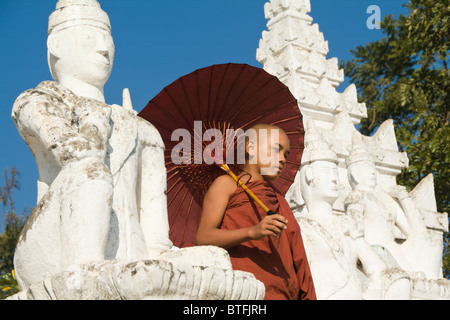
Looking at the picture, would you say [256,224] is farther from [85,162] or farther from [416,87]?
[416,87]

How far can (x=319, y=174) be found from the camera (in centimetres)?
797

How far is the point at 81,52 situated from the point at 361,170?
15.9 ft

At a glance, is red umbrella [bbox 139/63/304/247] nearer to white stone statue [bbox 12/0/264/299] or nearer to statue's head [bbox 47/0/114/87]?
white stone statue [bbox 12/0/264/299]

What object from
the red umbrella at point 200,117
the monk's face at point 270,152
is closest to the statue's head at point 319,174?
the red umbrella at point 200,117

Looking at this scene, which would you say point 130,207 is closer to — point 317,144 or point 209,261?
point 209,261

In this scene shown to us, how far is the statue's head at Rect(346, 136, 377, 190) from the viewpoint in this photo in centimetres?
952

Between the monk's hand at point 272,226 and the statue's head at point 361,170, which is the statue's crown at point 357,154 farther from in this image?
the monk's hand at point 272,226

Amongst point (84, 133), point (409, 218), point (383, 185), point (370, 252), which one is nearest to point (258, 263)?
point (84, 133)

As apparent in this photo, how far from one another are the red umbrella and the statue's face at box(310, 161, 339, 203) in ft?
5.24

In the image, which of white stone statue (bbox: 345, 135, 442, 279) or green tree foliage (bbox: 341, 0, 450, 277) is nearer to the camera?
white stone statue (bbox: 345, 135, 442, 279)

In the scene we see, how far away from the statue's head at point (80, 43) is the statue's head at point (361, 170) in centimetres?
459

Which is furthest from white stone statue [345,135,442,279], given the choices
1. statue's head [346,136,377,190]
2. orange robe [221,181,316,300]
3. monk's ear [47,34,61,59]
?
monk's ear [47,34,61,59]

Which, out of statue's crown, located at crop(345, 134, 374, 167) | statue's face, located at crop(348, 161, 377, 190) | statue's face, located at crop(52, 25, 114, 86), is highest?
statue's crown, located at crop(345, 134, 374, 167)

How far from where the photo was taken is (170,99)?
6.22 metres
